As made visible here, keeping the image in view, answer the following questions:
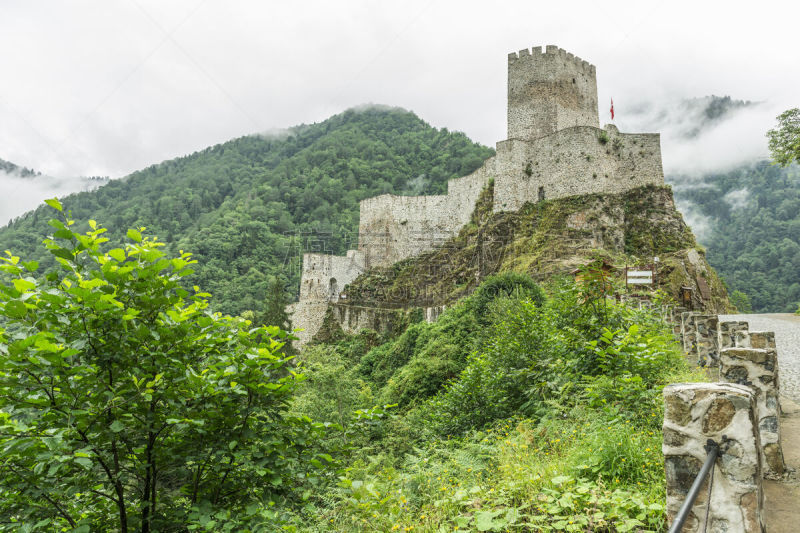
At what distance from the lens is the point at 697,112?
327ft

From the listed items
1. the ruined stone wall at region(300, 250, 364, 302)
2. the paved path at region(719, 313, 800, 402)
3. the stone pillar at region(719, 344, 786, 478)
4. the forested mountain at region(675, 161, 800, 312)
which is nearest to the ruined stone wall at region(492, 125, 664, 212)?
the paved path at region(719, 313, 800, 402)

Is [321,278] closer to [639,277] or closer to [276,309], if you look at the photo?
[276,309]

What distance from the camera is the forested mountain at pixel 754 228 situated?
42.4 m

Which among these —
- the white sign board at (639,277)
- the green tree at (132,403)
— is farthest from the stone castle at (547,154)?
the green tree at (132,403)

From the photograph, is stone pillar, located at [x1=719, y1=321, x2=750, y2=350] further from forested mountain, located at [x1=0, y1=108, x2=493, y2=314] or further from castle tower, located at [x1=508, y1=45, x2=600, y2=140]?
forested mountain, located at [x1=0, y1=108, x2=493, y2=314]

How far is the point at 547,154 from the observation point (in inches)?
1224

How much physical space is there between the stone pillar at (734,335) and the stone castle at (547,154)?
76.8ft

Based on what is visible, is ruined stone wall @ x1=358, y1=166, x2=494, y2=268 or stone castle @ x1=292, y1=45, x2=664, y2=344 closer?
stone castle @ x1=292, y1=45, x2=664, y2=344

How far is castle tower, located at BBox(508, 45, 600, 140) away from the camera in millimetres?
33188

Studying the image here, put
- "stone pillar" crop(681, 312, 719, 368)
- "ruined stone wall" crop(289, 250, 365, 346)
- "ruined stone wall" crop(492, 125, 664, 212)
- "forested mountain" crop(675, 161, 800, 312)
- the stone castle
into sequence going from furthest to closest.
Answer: "ruined stone wall" crop(289, 250, 365, 346) < "forested mountain" crop(675, 161, 800, 312) < the stone castle < "ruined stone wall" crop(492, 125, 664, 212) < "stone pillar" crop(681, 312, 719, 368)

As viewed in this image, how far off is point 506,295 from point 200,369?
15042 mm

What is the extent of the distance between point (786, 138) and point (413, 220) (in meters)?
30.4

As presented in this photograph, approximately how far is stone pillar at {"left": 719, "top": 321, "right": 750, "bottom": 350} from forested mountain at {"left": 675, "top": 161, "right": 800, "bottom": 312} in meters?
37.8

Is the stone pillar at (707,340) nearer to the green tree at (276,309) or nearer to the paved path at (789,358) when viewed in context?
the paved path at (789,358)
